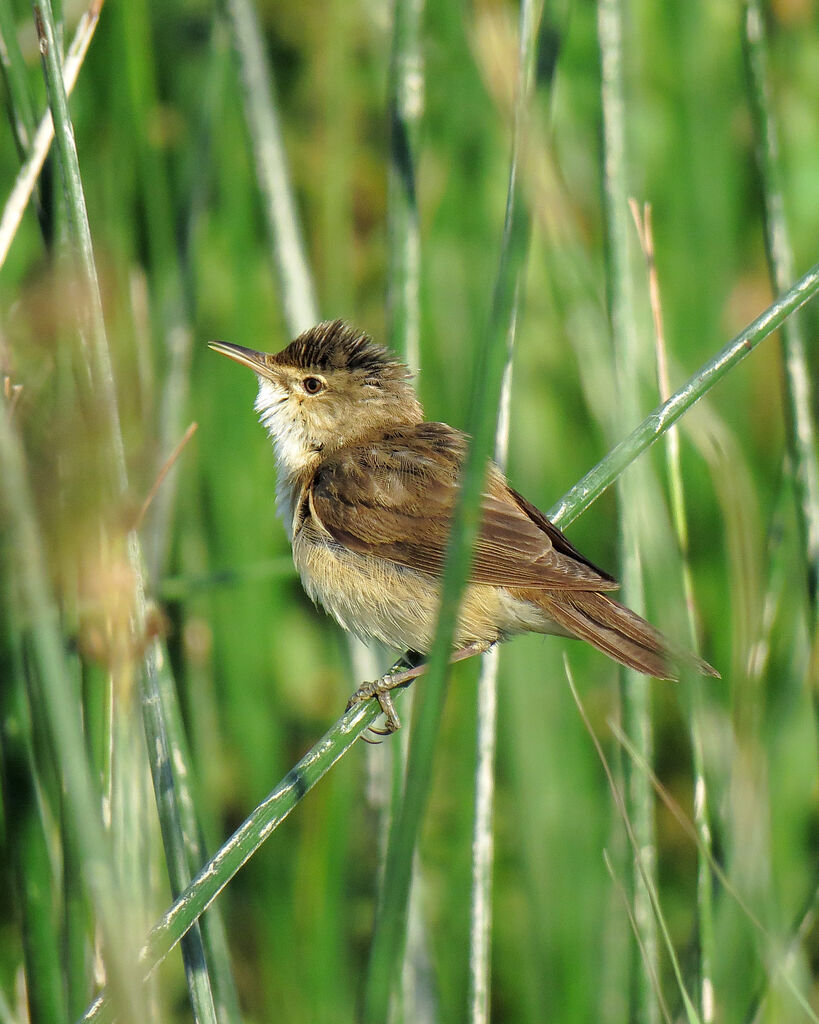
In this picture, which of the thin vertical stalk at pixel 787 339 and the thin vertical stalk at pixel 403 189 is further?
the thin vertical stalk at pixel 403 189

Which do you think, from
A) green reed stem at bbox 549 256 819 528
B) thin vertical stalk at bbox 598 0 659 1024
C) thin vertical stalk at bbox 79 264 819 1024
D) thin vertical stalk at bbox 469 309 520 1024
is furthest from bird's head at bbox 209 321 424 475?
green reed stem at bbox 549 256 819 528

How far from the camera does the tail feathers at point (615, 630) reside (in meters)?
2.12

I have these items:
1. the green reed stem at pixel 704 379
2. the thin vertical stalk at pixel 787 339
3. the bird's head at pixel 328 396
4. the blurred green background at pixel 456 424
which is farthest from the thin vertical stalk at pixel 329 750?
the bird's head at pixel 328 396

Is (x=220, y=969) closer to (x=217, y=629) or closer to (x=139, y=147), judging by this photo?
(x=217, y=629)

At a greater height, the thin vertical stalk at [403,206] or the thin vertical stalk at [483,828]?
the thin vertical stalk at [403,206]

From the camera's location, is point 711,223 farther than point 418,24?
Yes

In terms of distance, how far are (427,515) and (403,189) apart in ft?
2.55

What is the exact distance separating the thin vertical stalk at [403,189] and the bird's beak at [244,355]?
58cm

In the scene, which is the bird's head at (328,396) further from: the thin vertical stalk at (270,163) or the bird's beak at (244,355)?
the thin vertical stalk at (270,163)

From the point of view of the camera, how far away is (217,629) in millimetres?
3201

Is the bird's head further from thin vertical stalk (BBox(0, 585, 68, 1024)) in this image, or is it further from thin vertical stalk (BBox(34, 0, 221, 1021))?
thin vertical stalk (BBox(34, 0, 221, 1021))

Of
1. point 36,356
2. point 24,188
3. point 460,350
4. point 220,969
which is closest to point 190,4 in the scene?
point 460,350

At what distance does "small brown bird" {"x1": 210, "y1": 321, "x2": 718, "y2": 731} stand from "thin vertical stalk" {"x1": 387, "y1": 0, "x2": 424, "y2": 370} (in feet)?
0.97

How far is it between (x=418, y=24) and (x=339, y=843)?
2.00 meters
